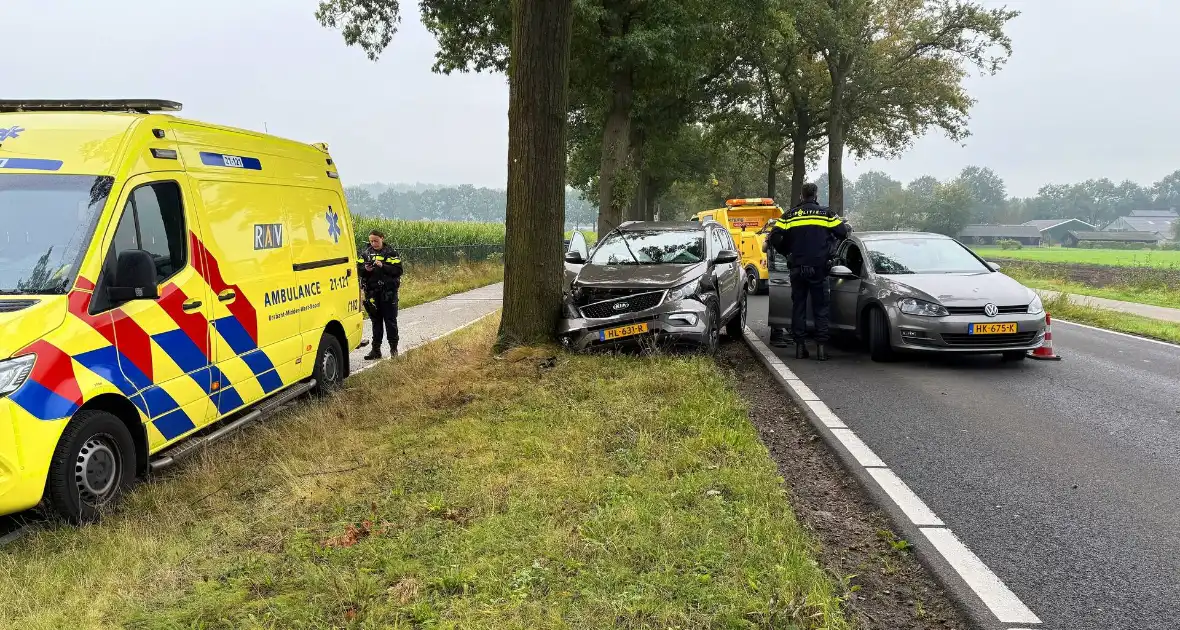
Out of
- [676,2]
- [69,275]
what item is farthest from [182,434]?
[676,2]

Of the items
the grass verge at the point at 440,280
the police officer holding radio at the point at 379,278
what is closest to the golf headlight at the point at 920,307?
the police officer holding radio at the point at 379,278

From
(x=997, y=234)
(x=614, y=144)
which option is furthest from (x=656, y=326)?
(x=997, y=234)

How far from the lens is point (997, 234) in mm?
99875

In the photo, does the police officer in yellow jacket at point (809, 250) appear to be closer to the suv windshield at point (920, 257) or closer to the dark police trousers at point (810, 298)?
the dark police trousers at point (810, 298)

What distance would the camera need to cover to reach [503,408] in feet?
19.8

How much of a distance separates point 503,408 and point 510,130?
3771 mm

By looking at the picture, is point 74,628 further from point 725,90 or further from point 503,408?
point 725,90

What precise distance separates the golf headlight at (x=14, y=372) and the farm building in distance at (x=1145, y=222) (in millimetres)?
125807

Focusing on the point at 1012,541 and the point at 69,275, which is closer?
the point at 1012,541

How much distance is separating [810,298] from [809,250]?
66 centimetres

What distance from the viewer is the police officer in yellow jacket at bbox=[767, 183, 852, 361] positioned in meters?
8.41

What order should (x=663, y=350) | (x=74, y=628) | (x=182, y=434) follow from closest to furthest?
1. (x=74, y=628)
2. (x=182, y=434)
3. (x=663, y=350)

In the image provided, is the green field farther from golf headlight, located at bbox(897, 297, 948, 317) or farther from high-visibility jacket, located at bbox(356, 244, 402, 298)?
high-visibility jacket, located at bbox(356, 244, 402, 298)

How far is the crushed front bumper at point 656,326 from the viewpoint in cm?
806
